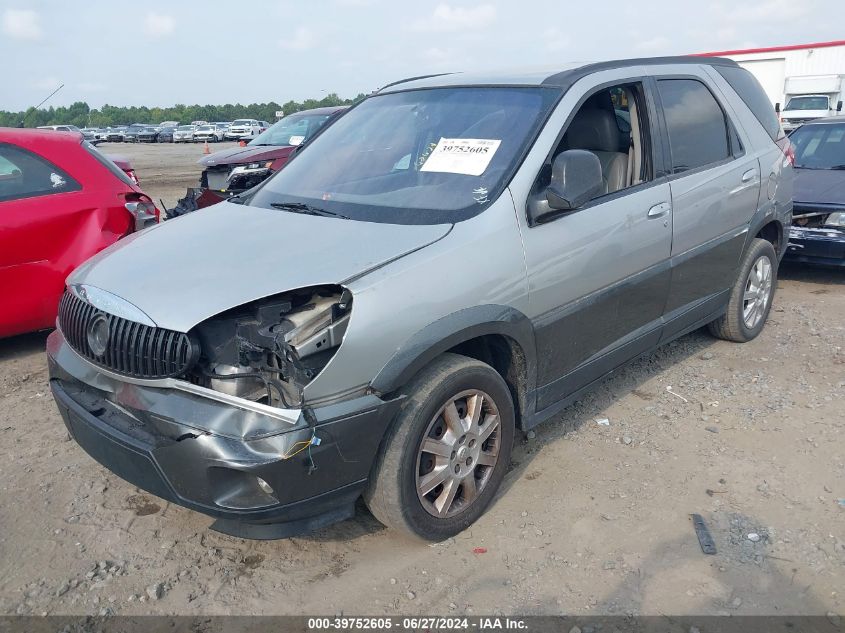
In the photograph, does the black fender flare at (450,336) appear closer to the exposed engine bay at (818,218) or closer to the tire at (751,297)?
the tire at (751,297)

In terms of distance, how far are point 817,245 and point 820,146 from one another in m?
1.94

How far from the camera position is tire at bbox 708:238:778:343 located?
16.0ft

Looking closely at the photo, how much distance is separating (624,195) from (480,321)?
1.29m

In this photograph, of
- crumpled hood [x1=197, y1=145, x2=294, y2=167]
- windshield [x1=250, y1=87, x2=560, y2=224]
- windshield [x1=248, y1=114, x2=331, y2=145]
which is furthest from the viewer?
windshield [x1=248, y1=114, x2=331, y2=145]

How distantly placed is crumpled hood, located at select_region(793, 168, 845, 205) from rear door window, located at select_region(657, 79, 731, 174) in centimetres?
280

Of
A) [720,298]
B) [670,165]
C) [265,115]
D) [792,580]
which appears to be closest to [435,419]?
[792,580]

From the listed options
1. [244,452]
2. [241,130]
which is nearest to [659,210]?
[244,452]

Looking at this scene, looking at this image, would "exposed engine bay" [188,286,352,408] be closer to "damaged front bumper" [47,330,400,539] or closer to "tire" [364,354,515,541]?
"damaged front bumper" [47,330,400,539]

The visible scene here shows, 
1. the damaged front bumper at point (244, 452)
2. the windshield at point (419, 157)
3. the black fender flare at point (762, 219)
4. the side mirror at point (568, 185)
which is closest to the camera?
the damaged front bumper at point (244, 452)

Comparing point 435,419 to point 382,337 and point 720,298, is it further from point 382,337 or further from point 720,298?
point 720,298

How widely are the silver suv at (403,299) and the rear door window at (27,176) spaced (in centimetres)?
203

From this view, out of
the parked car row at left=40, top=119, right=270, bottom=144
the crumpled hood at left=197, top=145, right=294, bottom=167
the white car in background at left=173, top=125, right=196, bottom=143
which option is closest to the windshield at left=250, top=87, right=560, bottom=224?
the crumpled hood at left=197, top=145, right=294, bottom=167

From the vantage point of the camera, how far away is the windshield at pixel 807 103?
22.5 m

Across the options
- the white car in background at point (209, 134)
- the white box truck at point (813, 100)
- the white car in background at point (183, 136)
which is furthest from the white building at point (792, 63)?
the white car in background at point (183, 136)
